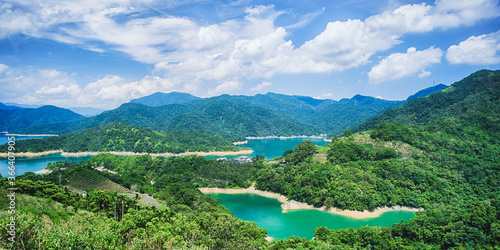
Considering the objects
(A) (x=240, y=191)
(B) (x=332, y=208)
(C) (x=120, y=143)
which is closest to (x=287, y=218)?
(B) (x=332, y=208)

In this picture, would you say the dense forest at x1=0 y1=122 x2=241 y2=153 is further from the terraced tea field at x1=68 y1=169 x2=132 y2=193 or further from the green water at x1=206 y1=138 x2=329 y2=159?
the terraced tea field at x1=68 y1=169 x2=132 y2=193

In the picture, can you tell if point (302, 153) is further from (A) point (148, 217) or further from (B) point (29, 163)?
(B) point (29, 163)

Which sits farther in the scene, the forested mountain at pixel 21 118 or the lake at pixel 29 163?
the forested mountain at pixel 21 118

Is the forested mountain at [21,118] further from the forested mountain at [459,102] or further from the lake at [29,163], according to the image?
the forested mountain at [459,102]

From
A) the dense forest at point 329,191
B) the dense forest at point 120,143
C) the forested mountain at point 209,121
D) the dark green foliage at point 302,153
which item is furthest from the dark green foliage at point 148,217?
the forested mountain at point 209,121

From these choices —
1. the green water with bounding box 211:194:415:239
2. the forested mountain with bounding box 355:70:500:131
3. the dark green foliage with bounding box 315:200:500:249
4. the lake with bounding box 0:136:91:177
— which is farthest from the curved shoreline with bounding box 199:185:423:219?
the lake with bounding box 0:136:91:177
